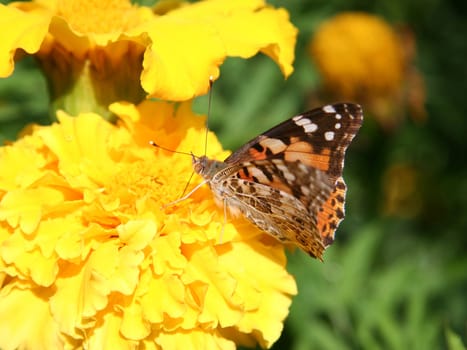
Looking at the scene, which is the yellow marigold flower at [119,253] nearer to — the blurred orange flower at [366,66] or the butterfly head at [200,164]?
the butterfly head at [200,164]

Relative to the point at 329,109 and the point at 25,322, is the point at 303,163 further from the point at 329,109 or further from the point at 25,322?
the point at 25,322

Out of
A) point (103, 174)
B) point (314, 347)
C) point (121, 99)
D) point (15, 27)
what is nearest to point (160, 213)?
point (103, 174)

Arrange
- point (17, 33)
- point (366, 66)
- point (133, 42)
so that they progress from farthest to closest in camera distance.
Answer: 1. point (366, 66)
2. point (133, 42)
3. point (17, 33)

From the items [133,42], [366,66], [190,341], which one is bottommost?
[366,66]

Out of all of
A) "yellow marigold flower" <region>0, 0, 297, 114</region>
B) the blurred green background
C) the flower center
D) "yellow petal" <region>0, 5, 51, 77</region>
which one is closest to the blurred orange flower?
the blurred green background

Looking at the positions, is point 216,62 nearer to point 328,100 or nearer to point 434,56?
point 328,100

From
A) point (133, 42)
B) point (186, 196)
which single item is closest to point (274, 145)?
point (186, 196)
